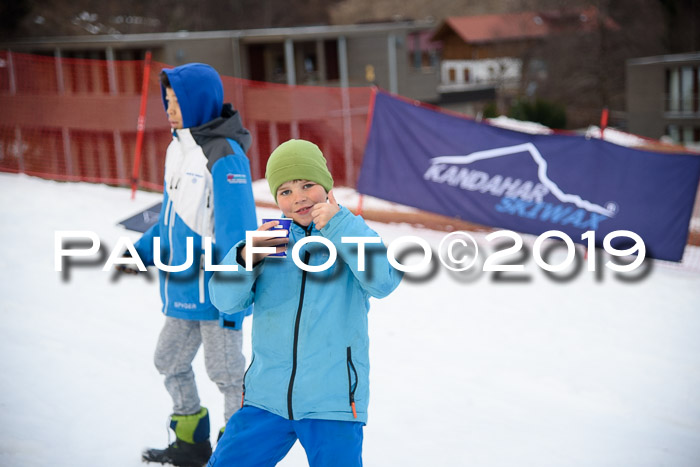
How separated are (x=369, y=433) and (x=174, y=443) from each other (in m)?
1.18

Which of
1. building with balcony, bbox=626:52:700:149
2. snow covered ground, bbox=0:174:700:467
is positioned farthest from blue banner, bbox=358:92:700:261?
building with balcony, bbox=626:52:700:149

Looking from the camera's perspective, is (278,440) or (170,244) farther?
(170,244)

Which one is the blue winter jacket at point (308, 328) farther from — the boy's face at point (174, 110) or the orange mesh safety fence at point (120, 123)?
the orange mesh safety fence at point (120, 123)

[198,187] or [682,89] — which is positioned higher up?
[682,89]

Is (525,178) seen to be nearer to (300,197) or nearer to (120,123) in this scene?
(300,197)

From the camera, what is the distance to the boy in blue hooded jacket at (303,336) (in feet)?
8.08

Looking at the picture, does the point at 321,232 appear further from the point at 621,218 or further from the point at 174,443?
the point at 621,218

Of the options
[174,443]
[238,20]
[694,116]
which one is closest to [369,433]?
[174,443]

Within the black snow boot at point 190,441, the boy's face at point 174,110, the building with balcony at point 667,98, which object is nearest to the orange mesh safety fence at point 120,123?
the boy's face at point 174,110

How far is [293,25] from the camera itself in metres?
54.2

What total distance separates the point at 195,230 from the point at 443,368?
8.51ft

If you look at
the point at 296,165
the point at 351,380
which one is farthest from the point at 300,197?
the point at 351,380

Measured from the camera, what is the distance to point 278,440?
8.33ft

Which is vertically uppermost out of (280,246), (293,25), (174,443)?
(293,25)
